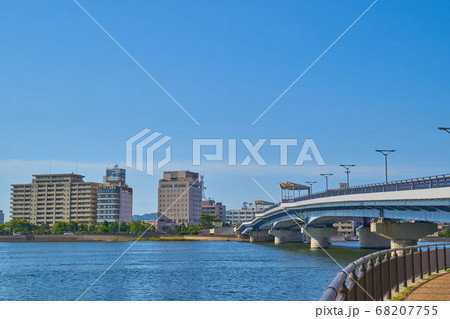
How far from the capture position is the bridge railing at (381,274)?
11992mm

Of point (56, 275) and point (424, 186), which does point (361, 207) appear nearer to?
point (424, 186)

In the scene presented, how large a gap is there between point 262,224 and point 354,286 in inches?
6650

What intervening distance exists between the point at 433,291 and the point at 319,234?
4199 inches

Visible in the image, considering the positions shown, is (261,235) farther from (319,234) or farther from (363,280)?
(363,280)

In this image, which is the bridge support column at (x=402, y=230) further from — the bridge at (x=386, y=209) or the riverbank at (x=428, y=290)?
the riverbank at (x=428, y=290)

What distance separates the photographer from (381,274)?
60.5 ft

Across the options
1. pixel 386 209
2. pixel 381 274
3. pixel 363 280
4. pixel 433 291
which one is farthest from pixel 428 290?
pixel 386 209

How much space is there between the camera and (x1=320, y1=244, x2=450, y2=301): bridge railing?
39.3 ft

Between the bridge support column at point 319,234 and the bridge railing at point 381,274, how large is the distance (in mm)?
95469

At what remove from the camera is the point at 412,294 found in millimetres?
20031

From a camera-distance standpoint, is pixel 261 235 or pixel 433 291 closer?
pixel 433 291
